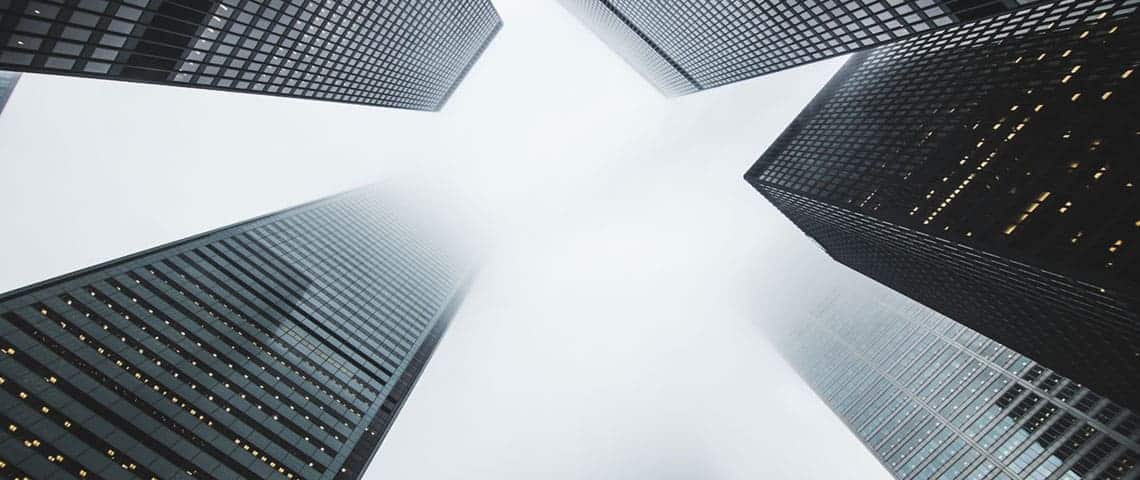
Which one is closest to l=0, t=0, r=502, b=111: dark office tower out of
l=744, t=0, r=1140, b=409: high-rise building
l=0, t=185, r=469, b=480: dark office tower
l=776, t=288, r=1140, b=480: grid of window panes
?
l=0, t=185, r=469, b=480: dark office tower

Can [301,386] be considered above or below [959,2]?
below

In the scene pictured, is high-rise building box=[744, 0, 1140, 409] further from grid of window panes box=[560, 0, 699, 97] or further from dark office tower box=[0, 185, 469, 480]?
dark office tower box=[0, 185, 469, 480]

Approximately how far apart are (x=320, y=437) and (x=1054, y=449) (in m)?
134

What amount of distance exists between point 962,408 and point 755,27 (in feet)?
372

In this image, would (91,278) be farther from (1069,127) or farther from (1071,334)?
(1071,334)

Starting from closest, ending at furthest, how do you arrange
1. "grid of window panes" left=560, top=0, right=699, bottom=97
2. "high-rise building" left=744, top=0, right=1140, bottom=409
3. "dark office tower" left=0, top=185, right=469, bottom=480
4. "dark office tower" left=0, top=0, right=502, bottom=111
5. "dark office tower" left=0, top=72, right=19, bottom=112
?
1. "dark office tower" left=0, top=0, right=502, bottom=111
2. "high-rise building" left=744, top=0, right=1140, bottom=409
3. "dark office tower" left=0, top=185, right=469, bottom=480
4. "dark office tower" left=0, top=72, right=19, bottom=112
5. "grid of window panes" left=560, top=0, right=699, bottom=97

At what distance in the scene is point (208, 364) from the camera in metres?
70.4

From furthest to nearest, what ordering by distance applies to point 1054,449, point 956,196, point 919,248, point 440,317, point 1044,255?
point 440,317 → point 1054,449 → point 919,248 → point 956,196 → point 1044,255

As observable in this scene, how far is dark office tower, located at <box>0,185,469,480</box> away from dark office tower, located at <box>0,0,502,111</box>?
109 ft

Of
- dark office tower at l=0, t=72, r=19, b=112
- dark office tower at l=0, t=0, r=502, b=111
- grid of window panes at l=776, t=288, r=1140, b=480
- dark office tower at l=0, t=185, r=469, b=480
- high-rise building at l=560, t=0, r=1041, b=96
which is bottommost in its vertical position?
dark office tower at l=0, t=185, r=469, b=480

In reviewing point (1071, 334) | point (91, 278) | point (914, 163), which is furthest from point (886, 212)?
point (91, 278)

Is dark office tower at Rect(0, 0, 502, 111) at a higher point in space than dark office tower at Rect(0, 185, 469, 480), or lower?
higher

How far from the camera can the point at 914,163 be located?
227 feet

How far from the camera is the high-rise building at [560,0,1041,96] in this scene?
5693cm
